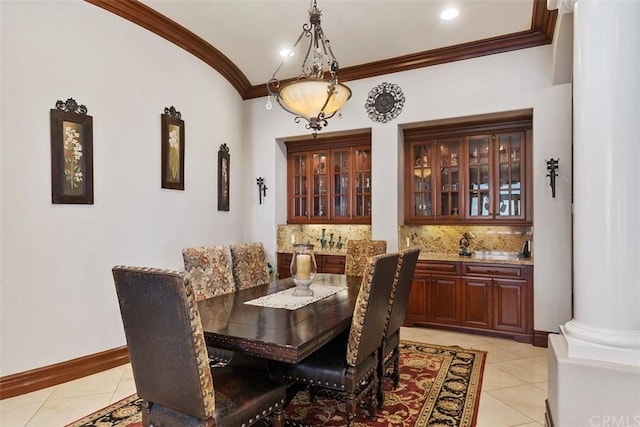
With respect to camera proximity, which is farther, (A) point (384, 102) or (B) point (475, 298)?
(A) point (384, 102)

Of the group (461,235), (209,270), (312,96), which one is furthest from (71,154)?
(461,235)

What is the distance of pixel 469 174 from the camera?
15.4 ft

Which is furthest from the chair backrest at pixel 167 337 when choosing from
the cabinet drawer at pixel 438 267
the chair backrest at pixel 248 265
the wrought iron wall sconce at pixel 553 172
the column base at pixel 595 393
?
the wrought iron wall sconce at pixel 553 172

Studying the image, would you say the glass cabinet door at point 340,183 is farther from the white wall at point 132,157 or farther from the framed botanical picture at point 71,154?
the framed botanical picture at point 71,154

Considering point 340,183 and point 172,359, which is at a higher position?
point 340,183

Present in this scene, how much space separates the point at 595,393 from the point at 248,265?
2.79 m

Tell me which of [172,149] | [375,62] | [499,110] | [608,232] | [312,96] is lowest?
[608,232]

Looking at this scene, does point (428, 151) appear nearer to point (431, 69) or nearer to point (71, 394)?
point (431, 69)

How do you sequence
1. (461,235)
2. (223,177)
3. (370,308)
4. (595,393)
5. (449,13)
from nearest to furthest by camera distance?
(595,393), (370,308), (449,13), (461,235), (223,177)

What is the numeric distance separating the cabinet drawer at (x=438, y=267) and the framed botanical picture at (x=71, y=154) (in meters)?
3.56

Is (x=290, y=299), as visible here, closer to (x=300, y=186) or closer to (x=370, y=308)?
Result: (x=370, y=308)

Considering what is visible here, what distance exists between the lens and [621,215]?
1811mm

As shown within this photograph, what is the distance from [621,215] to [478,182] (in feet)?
9.51

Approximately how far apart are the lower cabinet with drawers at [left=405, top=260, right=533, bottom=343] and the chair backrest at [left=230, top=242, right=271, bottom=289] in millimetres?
1933
